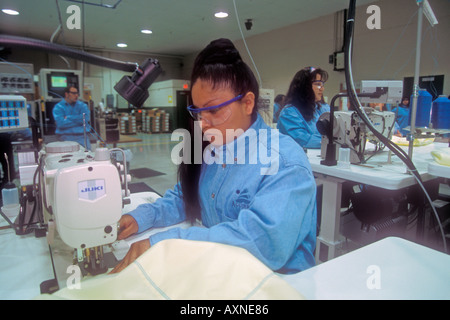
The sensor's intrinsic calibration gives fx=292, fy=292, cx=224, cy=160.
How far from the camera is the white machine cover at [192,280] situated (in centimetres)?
53

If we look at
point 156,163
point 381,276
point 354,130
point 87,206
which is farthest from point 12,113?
point 156,163

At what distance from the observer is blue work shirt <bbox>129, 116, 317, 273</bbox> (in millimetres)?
775

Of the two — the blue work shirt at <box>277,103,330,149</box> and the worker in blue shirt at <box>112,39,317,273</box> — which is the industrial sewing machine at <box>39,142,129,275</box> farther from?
the blue work shirt at <box>277,103,330,149</box>

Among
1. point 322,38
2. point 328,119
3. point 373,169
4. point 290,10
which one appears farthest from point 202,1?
point 373,169

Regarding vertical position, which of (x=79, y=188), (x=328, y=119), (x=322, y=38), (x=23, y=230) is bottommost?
(x=23, y=230)

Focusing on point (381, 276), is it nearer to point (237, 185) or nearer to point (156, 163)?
point (237, 185)

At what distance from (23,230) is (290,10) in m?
6.49

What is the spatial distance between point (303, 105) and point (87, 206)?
2.40 metres

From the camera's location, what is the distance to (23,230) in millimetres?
1114

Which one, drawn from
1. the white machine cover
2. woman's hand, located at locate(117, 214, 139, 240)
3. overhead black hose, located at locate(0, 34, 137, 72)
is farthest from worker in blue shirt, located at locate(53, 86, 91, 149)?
the white machine cover

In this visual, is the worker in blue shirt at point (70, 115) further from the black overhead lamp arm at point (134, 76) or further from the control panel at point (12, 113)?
the black overhead lamp arm at point (134, 76)

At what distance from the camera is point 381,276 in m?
0.68
